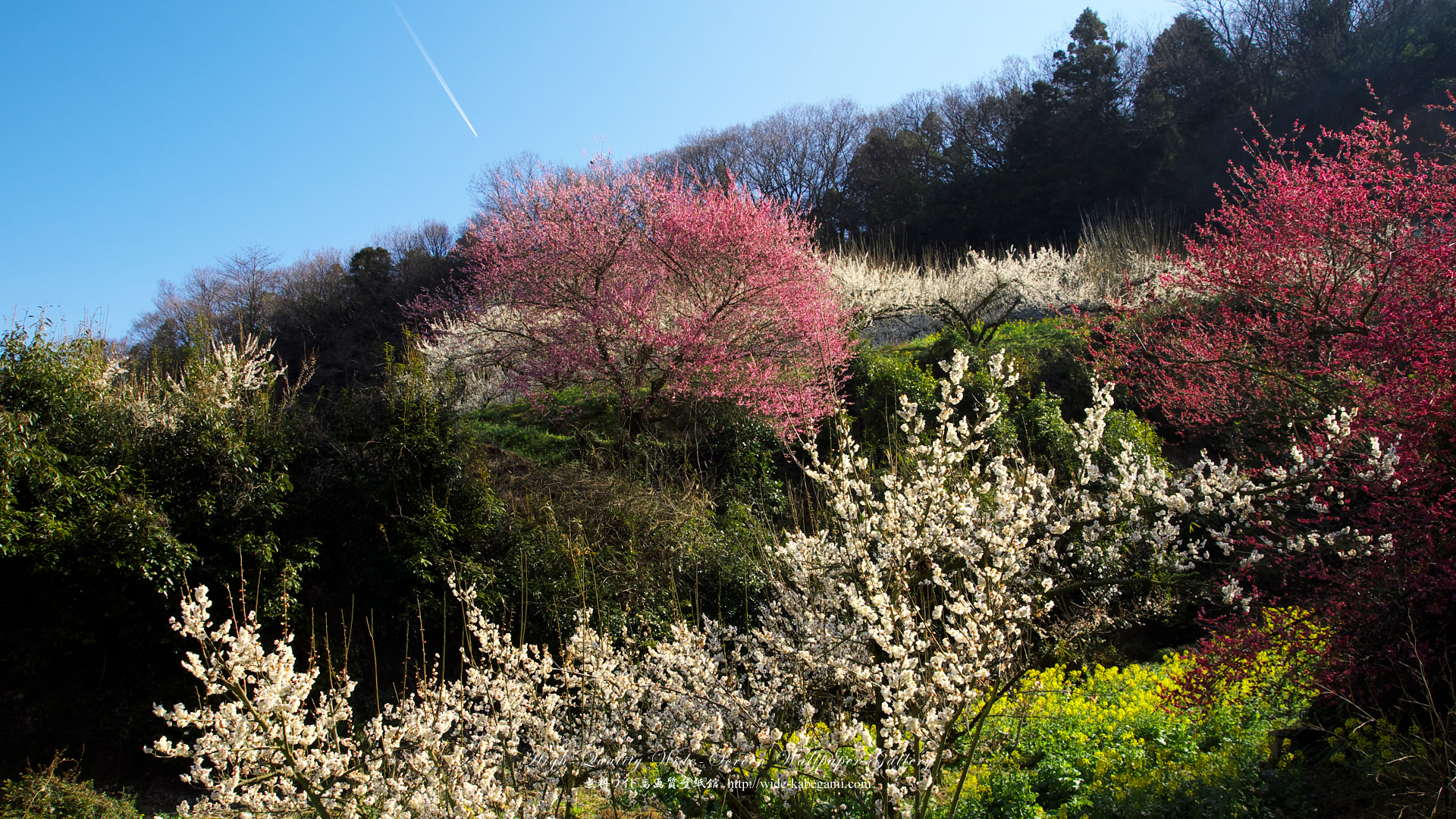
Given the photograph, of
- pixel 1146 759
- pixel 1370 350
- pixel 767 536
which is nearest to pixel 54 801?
pixel 767 536

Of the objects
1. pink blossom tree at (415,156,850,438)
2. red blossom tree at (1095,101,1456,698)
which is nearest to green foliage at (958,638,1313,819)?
red blossom tree at (1095,101,1456,698)

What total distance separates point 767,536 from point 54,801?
5.09 metres

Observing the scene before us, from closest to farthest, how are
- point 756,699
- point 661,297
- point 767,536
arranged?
point 756,699 < point 767,536 < point 661,297

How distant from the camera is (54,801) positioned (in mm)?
4512

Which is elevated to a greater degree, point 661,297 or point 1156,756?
point 661,297

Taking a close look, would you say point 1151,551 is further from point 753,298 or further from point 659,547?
point 753,298

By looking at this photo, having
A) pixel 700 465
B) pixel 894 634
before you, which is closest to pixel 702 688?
pixel 894 634

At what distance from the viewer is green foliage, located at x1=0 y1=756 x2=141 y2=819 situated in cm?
438

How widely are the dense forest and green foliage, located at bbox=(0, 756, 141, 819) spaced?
1.1 inches

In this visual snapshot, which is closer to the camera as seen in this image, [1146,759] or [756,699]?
[756,699]

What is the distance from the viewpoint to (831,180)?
3272cm

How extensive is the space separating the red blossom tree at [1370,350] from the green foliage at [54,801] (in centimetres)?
658

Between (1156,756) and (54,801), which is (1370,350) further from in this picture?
(54,801)

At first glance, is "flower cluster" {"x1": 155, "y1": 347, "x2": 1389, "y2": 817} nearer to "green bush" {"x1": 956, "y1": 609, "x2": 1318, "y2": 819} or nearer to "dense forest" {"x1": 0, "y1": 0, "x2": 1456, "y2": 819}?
"dense forest" {"x1": 0, "y1": 0, "x2": 1456, "y2": 819}
